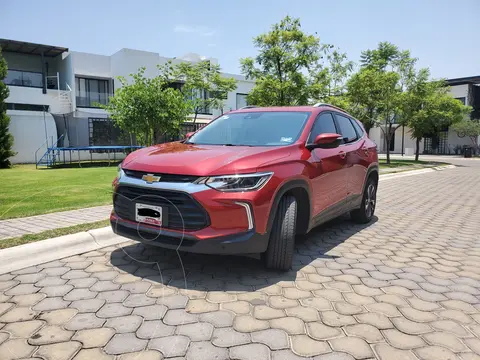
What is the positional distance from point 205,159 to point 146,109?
13166 millimetres

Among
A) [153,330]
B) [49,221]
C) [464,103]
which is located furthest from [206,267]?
[464,103]

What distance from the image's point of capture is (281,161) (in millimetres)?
3707

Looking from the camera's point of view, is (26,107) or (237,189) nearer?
(237,189)

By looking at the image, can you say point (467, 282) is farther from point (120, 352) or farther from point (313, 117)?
point (120, 352)

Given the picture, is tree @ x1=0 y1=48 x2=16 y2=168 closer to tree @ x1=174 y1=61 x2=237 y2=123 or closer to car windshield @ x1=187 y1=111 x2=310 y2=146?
tree @ x1=174 y1=61 x2=237 y2=123

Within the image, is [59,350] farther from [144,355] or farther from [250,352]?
[250,352]

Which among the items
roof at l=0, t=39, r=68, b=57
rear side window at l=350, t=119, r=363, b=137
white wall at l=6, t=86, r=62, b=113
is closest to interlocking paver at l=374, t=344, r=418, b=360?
rear side window at l=350, t=119, r=363, b=137

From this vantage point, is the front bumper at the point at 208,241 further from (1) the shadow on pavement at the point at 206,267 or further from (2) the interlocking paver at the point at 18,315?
(2) the interlocking paver at the point at 18,315

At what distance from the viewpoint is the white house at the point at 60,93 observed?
914 inches

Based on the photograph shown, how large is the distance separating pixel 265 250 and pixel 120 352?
1.60 metres

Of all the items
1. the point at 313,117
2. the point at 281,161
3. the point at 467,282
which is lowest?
the point at 467,282

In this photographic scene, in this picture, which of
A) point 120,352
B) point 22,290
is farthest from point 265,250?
point 22,290

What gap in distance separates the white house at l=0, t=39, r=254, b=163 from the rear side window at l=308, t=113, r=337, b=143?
22.7 metres

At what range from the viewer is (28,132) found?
2297cm
